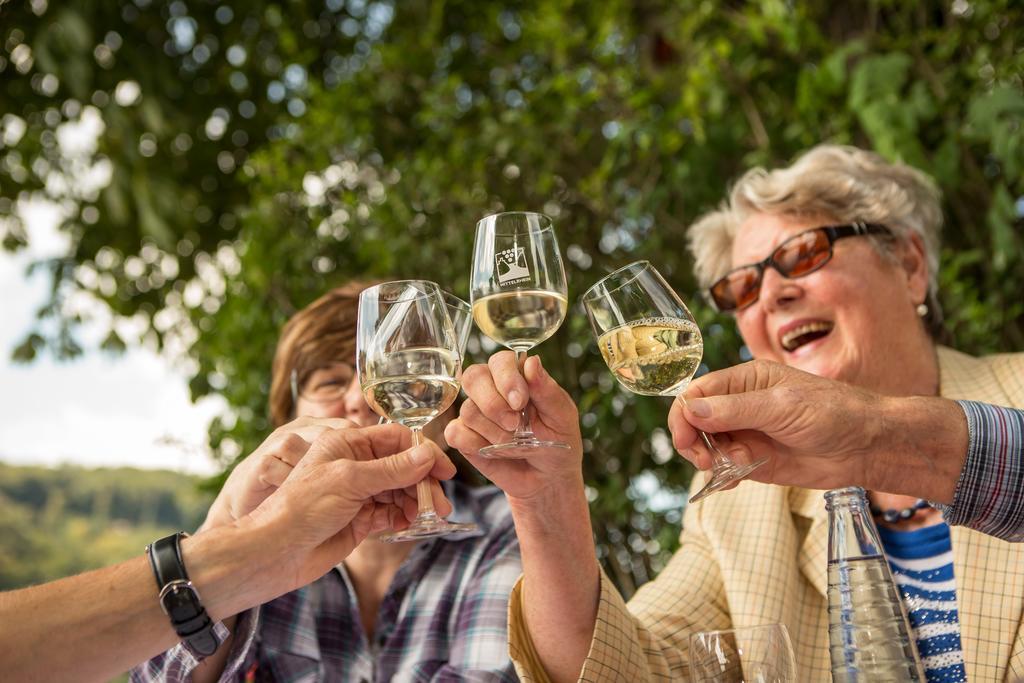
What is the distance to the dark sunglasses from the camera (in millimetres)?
2268

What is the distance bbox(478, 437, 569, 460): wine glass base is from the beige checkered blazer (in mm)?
425

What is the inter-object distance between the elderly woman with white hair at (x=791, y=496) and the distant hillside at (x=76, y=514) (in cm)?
297

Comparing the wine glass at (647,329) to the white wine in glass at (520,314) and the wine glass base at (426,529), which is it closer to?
the white wine in glass at (520,314)

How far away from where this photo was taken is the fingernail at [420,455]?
4.53 feet

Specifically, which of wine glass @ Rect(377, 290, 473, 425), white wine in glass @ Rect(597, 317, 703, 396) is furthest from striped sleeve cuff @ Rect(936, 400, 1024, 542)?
wine glass @ Rect(377, 290, 473, 425)

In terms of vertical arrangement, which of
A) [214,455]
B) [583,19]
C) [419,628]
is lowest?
[419,628]

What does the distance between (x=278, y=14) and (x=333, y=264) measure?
189 centimetres

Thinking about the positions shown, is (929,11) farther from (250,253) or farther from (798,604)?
(250,253)

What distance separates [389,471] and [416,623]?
0.92m

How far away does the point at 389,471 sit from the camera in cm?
137

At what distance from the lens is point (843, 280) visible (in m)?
2.24

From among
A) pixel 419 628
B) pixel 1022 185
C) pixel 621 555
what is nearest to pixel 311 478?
pixel 419 628

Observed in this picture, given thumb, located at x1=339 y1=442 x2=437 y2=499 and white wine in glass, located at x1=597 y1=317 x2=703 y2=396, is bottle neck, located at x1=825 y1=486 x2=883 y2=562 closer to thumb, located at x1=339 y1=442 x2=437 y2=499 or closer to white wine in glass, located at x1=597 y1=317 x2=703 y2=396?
white wine in glass, located at x1=597 y1=317 x2=703 y2=396

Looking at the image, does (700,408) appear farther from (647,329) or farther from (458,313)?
(458,313)
